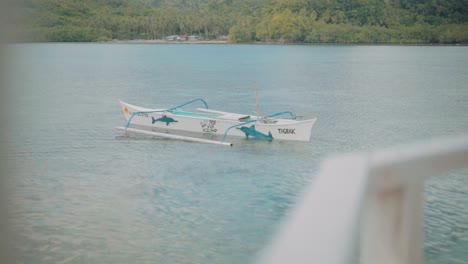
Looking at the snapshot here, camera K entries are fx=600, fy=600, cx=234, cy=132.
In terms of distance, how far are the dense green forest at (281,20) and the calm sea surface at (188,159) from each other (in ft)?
19.0

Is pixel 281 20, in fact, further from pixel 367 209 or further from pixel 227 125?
pixel 367 209

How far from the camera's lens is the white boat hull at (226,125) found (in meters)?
10.1

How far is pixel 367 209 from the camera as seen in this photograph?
0.84 feet

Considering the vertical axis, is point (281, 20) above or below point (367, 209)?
above

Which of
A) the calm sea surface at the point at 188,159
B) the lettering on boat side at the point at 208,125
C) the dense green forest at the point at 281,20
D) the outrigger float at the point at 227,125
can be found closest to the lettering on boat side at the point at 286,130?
the outrigger float at the point at 227,125

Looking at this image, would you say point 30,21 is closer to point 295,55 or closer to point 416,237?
point 416,237

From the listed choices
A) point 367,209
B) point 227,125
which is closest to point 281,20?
point 227,125

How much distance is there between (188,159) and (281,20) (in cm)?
2085

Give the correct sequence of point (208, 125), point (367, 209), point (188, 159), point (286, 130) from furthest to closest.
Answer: point (188, 159) → point (208, 125) → point (286, 130) → point (367, 209)

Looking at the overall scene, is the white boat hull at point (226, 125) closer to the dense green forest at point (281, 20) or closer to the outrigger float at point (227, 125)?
the outrigger float at point (227, 125)

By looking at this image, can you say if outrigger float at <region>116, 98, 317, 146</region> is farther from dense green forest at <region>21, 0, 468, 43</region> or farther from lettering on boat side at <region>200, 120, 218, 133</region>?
dense green forest at <region>21, 0, 468, 43</region>

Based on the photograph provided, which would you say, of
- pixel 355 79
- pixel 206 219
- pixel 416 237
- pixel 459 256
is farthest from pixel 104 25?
pixel 416 237

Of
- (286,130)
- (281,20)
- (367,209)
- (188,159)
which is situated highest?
(281,20)

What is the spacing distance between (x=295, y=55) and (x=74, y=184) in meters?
24.1
